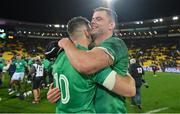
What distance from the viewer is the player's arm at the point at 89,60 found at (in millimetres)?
2922

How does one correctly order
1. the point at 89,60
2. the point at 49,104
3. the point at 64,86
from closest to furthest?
the point at 89,60, the point at 64,86, the point at 49,104

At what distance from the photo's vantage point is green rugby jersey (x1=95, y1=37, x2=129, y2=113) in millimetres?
3152

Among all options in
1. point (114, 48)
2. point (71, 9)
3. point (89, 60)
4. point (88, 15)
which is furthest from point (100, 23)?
point (88, 15)

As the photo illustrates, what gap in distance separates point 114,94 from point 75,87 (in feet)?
1.31

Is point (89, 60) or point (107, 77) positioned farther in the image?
point (107, 77)

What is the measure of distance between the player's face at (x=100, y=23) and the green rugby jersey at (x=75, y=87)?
280 millimetres

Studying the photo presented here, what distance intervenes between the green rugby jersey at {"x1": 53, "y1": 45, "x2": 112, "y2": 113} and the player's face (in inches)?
11.0

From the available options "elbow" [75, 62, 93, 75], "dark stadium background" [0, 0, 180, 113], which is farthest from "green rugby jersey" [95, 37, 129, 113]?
"dark stadium background" [0, 0, 180, 113]

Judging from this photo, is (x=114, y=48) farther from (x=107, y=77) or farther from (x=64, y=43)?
(x=64, y=43)

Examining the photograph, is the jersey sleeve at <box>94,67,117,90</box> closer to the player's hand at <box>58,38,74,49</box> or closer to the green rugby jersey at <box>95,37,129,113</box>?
the green rugby jersey at <box>95,37,129,113</box>

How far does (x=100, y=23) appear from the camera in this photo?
10.8ft

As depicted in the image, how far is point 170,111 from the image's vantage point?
12.4 meters

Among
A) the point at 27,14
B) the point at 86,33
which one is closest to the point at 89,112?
the point at 86,33

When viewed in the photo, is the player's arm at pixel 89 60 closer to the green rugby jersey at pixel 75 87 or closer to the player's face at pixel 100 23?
the green rugby jersey at pixel 75 87
